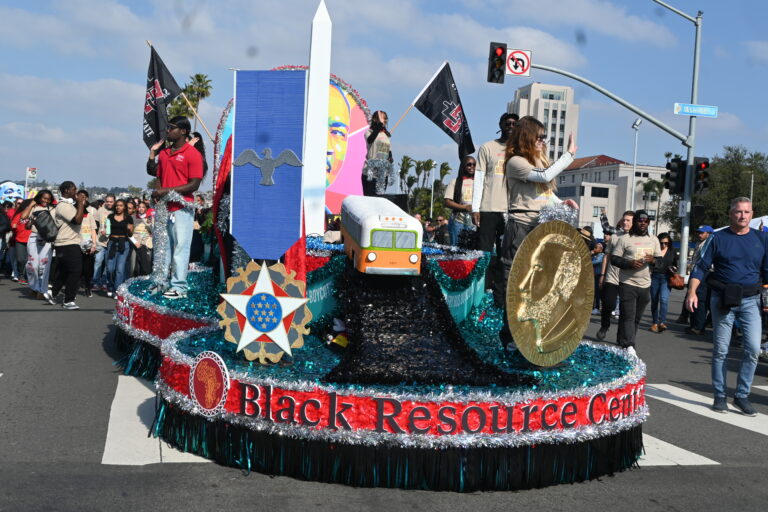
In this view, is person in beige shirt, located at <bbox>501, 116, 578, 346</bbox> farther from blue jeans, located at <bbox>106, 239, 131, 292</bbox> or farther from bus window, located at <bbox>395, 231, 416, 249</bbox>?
blue jeans, located at <bbox>106, 239, 131, 292</bbox>

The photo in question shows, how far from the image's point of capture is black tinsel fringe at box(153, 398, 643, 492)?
436 centimetres

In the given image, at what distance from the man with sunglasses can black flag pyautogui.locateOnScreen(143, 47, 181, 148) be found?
652 cm

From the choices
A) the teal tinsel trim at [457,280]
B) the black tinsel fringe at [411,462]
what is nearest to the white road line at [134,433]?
the black tinsel fringe at [411,462]

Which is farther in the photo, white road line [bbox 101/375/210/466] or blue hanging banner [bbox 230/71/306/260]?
blue hanging banner [bbox 230/71/306/260]

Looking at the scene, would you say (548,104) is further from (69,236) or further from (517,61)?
(69,236)

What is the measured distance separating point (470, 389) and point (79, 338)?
687 cm

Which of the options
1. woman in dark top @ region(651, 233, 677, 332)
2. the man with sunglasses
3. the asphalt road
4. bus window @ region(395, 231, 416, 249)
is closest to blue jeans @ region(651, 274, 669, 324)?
woman in dark top @ region(651, 233, 677, 332)

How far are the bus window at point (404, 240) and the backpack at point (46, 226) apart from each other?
878 cm

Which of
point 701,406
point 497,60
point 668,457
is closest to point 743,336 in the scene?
point 701,406

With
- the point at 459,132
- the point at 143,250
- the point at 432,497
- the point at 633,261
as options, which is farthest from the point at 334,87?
the point at 432,497

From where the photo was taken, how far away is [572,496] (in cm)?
445

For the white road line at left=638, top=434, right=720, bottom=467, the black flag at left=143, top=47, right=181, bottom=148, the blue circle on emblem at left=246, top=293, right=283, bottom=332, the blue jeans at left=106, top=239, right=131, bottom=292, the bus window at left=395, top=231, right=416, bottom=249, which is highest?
the black flag at left=143, top=47, right=181, bottom=148

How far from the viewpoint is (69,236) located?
12.5 metres

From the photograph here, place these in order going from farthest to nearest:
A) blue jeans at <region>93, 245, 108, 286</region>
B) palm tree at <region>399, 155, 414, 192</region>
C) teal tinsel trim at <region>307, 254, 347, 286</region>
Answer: palm tree at <region>399, 155, 414, 192</region> < blue jeans at <region>93, 245, 108, 286</region> < teal tinsel trim at <region>307, 254, 347, 286</region>
